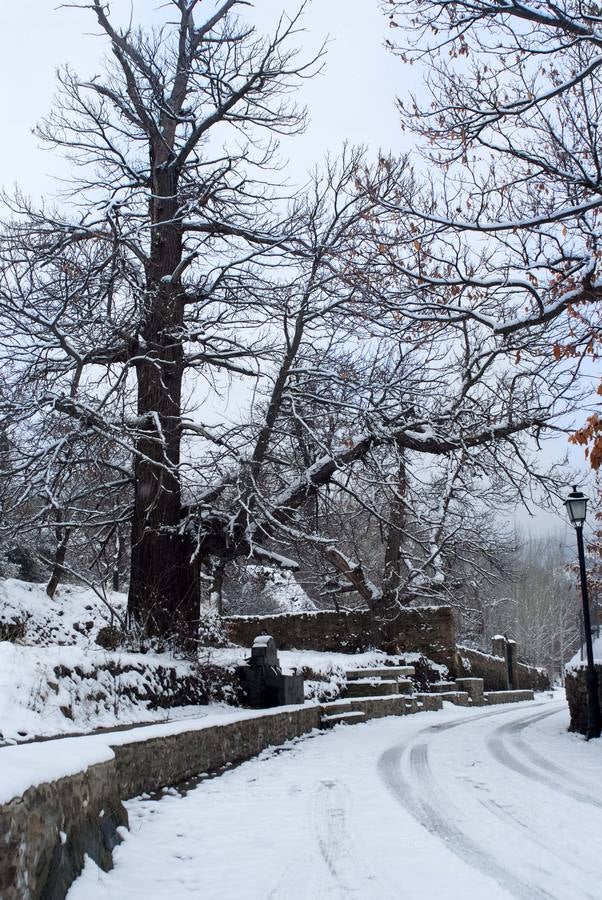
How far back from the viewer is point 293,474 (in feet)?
50.6

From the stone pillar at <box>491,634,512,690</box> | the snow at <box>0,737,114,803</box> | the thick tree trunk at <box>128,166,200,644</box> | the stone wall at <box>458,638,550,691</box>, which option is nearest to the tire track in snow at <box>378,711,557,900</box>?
the snow at <box>0,737,114,803</box>

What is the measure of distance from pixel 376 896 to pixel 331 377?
9.78 m

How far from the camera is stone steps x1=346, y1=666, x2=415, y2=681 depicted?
18.2m

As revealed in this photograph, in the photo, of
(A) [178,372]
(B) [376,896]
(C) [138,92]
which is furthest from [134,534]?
(B) [376,896]

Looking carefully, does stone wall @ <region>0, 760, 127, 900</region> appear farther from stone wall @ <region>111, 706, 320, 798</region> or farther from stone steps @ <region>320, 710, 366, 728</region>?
stone steps @ <region>320, 710, 366, 728</region>

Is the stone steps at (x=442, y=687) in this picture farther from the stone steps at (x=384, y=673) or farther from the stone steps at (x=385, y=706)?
the stone steps at (x=385, y=706)

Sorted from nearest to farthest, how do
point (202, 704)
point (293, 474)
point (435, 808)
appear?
point (435, 808)
point (202, 704)
point (293, 474)

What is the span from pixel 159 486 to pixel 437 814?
7.72m

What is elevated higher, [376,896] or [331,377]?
[331,377]

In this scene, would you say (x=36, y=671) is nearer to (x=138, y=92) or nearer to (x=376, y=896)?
(x=376, y=896)

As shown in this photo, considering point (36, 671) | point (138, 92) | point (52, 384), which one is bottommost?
point (36, 671)

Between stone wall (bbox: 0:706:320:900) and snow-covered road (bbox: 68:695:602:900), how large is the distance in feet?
0.56

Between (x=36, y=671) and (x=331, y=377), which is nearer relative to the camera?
(x=36, y=671)

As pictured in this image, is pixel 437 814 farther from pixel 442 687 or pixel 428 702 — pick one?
pixel 442 687
